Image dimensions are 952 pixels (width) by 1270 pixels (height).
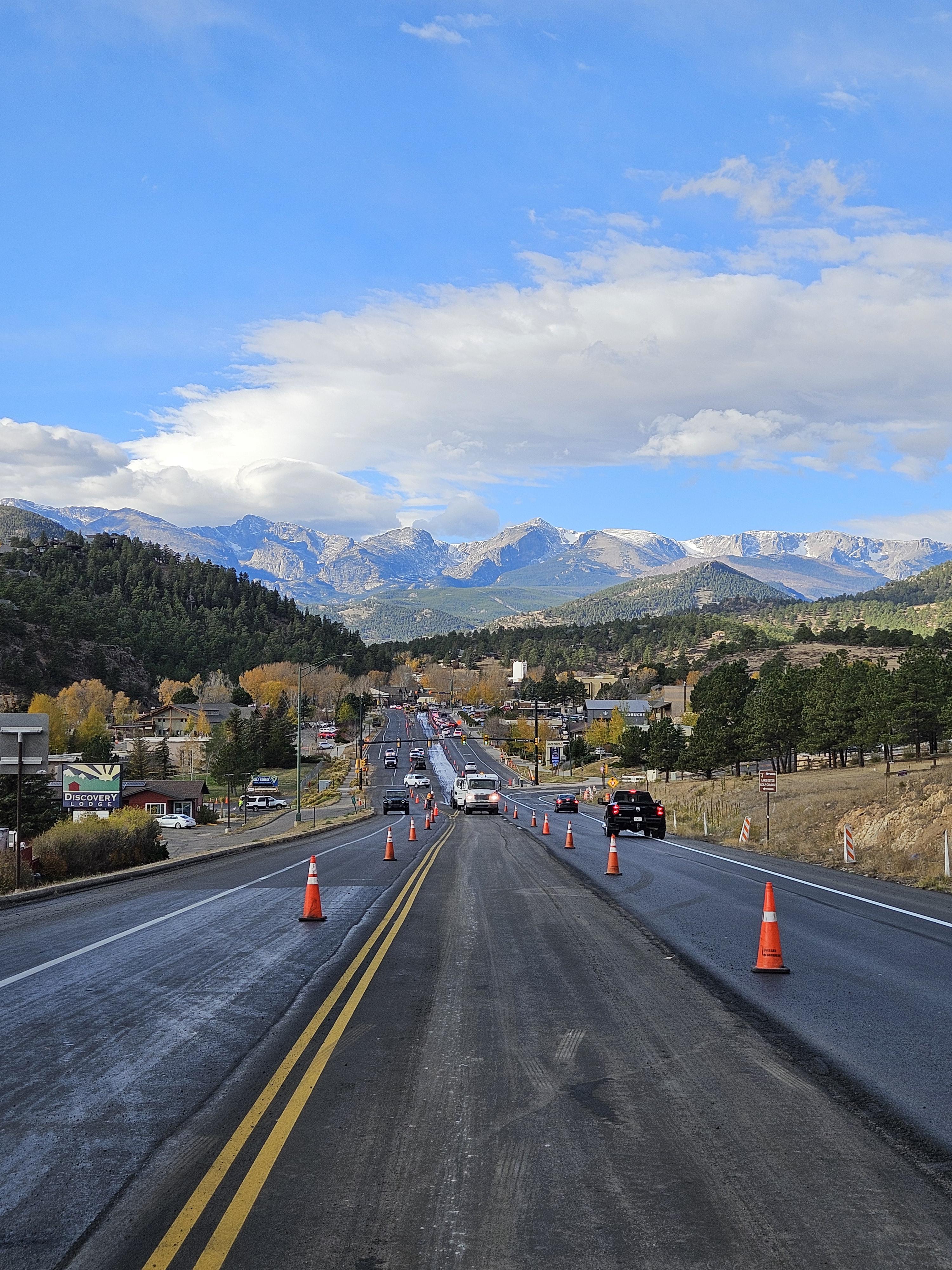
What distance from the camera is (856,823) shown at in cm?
3061

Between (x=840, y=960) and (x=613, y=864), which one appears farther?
(x=613, y=864)

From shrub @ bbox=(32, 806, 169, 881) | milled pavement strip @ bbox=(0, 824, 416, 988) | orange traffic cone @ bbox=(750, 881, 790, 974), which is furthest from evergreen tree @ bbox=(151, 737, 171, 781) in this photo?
orange traffic cone @ bbox=(750, 881, 790, 974)

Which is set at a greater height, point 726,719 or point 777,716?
point 777,716

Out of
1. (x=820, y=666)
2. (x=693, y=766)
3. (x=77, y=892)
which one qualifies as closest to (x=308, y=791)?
(x=693, y=766)

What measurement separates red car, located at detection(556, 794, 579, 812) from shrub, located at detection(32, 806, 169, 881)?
114ft

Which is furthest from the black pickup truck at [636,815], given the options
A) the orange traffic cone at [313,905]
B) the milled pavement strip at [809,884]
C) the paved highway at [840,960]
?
the orange traffic cone at [313,905]

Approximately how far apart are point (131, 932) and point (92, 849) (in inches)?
516

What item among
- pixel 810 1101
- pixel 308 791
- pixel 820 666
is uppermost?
pixel 820 666

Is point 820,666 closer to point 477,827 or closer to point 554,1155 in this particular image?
point 477,827

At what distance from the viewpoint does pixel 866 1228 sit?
4613mm

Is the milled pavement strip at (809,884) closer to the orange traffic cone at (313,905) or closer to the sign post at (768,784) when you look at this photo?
the sign post at (768,784)

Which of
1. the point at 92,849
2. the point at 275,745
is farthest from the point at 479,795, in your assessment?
the point at 275,745

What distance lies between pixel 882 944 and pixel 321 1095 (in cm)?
847

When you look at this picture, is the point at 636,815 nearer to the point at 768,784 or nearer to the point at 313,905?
the point at 768,784
